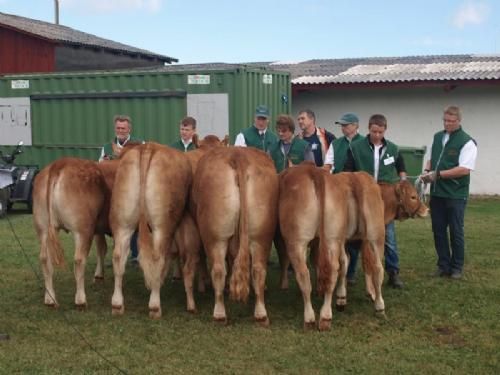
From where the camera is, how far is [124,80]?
14930 mm

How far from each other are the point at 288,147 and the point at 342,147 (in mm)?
615

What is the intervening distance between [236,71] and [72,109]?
4.25m

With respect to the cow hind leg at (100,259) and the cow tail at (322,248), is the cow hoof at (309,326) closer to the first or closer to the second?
the cow tail at (322,248)

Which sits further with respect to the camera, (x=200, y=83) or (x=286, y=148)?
(x=200, y=83)

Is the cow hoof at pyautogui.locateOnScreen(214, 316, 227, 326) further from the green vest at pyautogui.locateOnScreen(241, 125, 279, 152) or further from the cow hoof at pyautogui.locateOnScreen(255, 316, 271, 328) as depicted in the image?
the green vest at pyautogui.locateOnScreen(241, 125, 279, 152)

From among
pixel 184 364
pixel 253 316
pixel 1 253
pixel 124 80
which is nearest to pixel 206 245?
pixel 253 316

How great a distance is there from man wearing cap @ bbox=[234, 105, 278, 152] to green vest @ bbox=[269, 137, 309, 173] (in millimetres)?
302

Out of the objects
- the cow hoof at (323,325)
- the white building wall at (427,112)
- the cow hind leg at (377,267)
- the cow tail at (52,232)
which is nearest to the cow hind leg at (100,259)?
the cow tail at (52,232)

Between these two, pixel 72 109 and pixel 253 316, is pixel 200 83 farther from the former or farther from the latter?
pixel 253 316

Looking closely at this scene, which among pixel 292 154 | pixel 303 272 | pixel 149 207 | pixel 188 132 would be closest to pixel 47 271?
pixel 149 207

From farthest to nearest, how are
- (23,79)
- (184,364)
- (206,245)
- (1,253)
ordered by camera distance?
(23,79) → (1,253) → (206,245) → (184,364)

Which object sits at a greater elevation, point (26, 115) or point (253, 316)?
point (26, 115)

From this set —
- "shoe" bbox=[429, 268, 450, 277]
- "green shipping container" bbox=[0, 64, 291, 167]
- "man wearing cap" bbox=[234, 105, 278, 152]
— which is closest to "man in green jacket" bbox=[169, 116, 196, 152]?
Answer: "man wearing cap" bbox=[234, 105, 278, 152]

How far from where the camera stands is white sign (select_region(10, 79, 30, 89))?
628 inches
